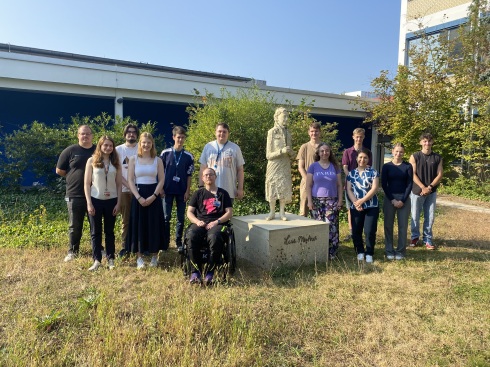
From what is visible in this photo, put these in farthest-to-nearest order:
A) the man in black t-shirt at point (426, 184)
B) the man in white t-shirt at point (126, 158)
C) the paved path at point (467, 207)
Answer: the paved path at point (467, 207) → the man in black t-shirt at point (426, 184) → the man in white t-shirt at point (126, 158)

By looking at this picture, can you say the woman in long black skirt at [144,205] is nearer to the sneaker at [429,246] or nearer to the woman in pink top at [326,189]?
the woman in pink top at [326,189]

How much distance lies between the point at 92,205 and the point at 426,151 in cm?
506

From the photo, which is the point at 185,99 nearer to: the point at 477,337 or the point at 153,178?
the point at 153,178

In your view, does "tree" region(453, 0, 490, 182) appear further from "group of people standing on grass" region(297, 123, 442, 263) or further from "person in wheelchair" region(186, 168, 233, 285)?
"person in wheelchair" region(186, 168, 233, 285)

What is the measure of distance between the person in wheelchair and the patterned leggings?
5.01ft

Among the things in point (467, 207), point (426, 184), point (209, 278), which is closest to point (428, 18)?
point (467, 207)

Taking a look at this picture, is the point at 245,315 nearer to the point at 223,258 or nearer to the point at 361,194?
the point at 223,258

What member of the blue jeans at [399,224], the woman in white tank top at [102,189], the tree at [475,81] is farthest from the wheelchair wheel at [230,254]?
the tree at [475,81]

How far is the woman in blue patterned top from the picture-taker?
5.41 metres

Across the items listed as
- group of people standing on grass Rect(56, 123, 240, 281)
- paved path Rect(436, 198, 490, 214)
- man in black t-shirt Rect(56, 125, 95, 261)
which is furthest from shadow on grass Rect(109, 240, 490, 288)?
paved path Rect(436, 198, 490, 214)

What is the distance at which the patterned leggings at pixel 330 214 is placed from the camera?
558cm

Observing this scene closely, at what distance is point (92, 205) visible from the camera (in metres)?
4.70

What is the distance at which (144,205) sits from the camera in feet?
15.5

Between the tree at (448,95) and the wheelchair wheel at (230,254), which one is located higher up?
the tree at (448,95)
